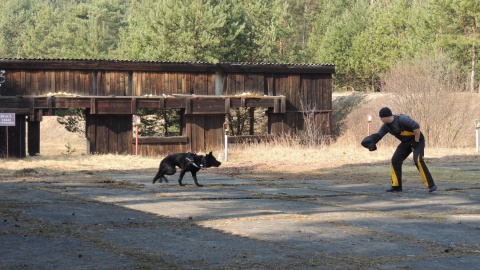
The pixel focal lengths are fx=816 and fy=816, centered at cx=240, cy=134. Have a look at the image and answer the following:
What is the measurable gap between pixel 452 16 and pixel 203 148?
2856 cm

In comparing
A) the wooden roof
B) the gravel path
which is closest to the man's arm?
the gravel path

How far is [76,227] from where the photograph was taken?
38.2 feet

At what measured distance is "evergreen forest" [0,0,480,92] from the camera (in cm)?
5778

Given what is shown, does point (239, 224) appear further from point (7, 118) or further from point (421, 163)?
point (7, 118)

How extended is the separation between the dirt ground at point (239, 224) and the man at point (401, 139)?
0.44m

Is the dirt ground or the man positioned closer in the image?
the dirt ground

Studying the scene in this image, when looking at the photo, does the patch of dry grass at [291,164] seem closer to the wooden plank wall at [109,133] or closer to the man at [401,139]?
the man at [401,139]

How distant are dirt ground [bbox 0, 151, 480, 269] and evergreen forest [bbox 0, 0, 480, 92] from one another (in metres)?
32.2

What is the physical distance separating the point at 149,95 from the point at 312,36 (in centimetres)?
4709

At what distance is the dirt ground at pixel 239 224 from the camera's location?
9.02 m

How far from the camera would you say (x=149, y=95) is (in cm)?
4238

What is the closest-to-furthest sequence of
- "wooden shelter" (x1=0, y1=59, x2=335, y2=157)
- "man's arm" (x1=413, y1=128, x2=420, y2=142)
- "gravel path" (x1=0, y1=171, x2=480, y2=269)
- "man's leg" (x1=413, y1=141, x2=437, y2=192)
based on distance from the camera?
"gravel path" (x1=0, y1=171, x2=480, y2=269)
"man's arm" (x1=413, y1=128, x2=420, y2=142)
"man's leg" (x1=413, y1=141, x2=437, y2=192)
"wooden shelter" (x1=0, y1=59, x2=335, y2=157)

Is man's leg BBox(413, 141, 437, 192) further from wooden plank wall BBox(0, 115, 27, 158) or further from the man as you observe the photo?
wooden plank wall BBox(0, 115, 27, 158)

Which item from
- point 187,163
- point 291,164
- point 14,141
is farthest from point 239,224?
point 14,141
